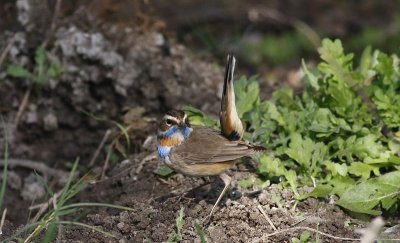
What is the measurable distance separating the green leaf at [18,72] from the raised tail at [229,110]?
2.57 metres

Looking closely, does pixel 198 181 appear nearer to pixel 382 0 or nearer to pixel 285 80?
pixel 285 80

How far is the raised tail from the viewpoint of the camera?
556 centimetres

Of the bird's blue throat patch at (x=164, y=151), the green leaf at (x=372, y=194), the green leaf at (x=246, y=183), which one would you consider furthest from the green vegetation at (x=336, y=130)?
the bird's blue throat patch at (x=164, y=151)

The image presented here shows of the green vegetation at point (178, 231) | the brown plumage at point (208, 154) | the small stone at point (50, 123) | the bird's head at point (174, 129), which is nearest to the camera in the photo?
the green vegetation at point (178, 231)

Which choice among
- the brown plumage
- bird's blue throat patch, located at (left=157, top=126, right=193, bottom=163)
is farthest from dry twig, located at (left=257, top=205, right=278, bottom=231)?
bird's blue throat patch, located at (left=157, top=126, right=193, bottom=163)

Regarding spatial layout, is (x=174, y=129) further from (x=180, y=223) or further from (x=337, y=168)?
(x=337, y=168)

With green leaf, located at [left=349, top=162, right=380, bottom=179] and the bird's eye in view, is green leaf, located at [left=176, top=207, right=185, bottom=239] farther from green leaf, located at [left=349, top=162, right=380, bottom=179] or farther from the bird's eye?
green leaf, located at [left=349, top=162, right=380, bottom=179]

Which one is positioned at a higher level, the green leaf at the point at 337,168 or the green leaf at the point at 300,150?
the green leaf at the point at 300,150

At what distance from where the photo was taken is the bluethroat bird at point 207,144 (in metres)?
5.59

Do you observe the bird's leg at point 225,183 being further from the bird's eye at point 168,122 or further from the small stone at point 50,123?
the small stone at point 50,123

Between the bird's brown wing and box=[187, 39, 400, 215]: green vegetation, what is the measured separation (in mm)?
357

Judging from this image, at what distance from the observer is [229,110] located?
5648 millimetres

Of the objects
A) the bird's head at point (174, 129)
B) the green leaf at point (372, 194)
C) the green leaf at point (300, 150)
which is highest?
the bird's head at point (174, 129)

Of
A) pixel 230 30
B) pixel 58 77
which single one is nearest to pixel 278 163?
pixel 58 77
